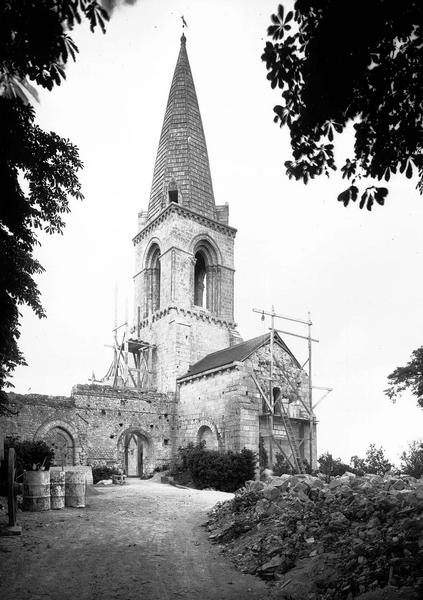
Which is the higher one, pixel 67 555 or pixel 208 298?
pixel 208 298

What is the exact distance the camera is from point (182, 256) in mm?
28031

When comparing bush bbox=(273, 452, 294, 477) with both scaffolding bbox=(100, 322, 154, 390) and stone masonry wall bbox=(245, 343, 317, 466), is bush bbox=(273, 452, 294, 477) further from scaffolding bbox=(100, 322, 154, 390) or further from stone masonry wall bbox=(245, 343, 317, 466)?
scaffolding bbox=(100, 322, 154, 390)

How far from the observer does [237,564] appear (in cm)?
745

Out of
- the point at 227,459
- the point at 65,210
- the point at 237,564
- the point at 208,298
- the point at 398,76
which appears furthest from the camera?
the point at 208,298

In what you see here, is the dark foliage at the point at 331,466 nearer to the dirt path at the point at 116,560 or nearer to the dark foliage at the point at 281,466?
the dark foliage at the point at 281,466

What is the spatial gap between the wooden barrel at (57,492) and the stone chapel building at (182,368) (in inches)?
321

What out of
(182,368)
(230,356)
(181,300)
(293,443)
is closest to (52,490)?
(293,443)

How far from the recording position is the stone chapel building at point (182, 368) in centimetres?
2184

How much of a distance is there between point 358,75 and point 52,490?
1095 cm

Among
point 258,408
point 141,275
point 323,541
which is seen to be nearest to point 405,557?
point 323,541

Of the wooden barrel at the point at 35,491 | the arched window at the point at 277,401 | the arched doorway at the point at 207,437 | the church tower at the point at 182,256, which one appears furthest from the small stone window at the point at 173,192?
the wooden barrel at the point at 35,491

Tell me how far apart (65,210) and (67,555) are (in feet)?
17.7

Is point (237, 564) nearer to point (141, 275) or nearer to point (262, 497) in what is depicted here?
point (262, 497)

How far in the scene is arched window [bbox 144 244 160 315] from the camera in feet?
98.5
